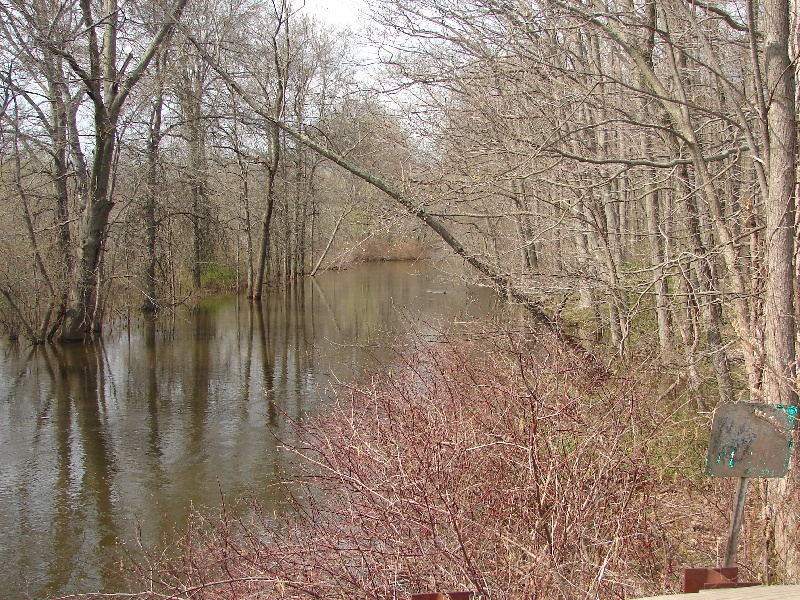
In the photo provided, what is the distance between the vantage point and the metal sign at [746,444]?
3.47 metres

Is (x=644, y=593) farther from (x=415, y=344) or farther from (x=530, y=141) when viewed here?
(x=415, y=344)

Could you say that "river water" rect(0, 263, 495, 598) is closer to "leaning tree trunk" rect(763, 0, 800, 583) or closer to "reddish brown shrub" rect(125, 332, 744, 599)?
"reddish brown shrub" rect(125, 332, 744, 599)

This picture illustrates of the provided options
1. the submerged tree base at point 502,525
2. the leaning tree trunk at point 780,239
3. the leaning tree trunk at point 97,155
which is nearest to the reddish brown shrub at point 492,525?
the submerged tree base at point 502,525

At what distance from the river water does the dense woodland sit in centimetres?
217

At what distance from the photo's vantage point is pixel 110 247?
64.5 ft

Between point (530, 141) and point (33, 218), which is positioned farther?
point (33, 218)

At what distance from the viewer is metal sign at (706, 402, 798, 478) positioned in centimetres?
347

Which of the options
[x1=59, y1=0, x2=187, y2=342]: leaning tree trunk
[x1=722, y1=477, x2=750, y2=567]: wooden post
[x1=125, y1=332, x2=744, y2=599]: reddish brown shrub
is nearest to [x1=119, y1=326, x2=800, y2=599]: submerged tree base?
[x1=125, y1=332, x2=744, y2=599]: reddish brown shrub

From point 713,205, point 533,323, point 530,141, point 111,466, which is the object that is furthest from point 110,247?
point 713,205

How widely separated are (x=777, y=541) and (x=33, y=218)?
1833cm

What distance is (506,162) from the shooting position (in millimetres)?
9039

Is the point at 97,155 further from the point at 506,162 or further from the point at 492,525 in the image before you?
the point at 492,525

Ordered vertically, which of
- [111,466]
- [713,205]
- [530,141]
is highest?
[530,141]

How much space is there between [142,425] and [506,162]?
6811 mm
